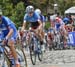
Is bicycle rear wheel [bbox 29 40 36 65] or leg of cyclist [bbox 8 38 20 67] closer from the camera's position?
leg of cyclist [bbox 8 38 20 67]

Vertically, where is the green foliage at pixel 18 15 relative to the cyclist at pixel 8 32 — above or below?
below

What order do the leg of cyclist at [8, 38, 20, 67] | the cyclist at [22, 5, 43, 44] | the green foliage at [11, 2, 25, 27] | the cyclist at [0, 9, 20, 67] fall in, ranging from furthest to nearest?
the green foliage at [11, 2, 25, 27] → the cyclist at [22, 5, 43, 44] → the leg of cyclist at [8, 38, 20, 67] → the cyclist at [0, 9, 20, 67]

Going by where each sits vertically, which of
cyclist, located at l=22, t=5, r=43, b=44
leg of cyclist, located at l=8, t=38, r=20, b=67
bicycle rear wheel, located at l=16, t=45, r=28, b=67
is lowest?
bicycle rear wheel, located at l=16, t=45, r=28, b=67

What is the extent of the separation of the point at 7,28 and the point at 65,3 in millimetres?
44968

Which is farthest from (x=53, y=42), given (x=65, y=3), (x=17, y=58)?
(x=65, y=3)

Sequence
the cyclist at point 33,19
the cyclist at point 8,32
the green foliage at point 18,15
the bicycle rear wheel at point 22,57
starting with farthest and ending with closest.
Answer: the green foliage at point 18,15 → the cyclist at point 33,19 → the bicycle rear wheel at point 22,57 → the cyclist at point 8,32

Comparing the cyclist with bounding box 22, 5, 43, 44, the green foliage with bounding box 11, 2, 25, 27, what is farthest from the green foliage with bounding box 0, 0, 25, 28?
the cyclist with bounding box 22, 5, 43, 44

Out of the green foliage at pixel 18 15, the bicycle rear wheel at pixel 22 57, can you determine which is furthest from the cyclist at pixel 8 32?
the green foliage at pixel 18 15

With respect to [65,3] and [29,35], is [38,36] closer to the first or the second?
[29,35]

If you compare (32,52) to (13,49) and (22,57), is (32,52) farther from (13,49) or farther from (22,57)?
(13,49)

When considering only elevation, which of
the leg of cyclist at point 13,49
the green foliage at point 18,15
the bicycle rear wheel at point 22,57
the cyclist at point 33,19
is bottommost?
the green foliage at point 18,15

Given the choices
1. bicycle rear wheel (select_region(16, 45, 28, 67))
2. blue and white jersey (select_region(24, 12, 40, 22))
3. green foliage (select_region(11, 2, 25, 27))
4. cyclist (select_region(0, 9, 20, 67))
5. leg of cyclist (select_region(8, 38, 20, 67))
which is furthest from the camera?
green foliage (select_region(11, 2, 25, 27))

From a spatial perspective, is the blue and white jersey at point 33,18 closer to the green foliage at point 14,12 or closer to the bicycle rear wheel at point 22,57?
the bicycle rear wheel at point 22,57

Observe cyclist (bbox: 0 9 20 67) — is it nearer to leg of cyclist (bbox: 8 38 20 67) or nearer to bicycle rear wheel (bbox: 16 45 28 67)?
leg of cyclist (bbox: 8 38 20 67)
